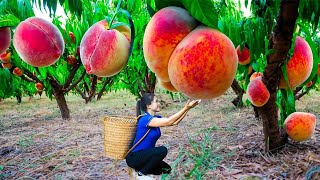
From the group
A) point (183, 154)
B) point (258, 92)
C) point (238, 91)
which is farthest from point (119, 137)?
point (238, 91)

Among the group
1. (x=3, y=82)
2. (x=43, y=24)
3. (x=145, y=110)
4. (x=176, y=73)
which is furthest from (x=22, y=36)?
(x=3, y=82)

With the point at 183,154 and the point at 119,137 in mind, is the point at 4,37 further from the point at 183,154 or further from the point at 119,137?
the point at 183,154

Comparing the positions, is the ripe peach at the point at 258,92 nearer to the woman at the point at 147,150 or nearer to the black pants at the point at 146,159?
the woman at the point at 147,150

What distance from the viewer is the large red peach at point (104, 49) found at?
431 millimetres

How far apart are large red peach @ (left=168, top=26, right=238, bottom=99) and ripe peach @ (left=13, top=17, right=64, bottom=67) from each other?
27 centimetres

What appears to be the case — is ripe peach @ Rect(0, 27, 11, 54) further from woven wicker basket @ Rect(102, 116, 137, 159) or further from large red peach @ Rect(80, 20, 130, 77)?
woven wicker basket @ Rect(102, 116, 137, 159)

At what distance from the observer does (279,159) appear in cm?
251

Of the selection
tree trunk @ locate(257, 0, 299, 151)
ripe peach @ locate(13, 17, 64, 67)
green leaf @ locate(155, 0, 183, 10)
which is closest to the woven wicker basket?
tree trunk @ locate(257, 0, 299, 151)

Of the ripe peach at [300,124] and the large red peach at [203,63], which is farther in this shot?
the ripe peach at [300,124]

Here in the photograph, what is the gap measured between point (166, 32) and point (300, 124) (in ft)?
6.05

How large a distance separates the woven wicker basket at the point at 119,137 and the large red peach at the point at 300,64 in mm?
1822

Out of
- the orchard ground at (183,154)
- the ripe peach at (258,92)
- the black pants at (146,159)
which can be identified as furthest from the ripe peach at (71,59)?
the ripe peach at (258,92)

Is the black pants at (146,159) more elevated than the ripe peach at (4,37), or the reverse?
the ripe peach at (4,37)

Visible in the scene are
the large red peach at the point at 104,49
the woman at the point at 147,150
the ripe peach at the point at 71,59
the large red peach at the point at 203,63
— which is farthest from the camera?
the ripe peach at the point at 71,59
